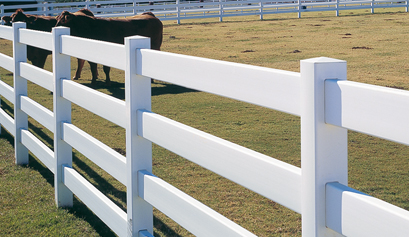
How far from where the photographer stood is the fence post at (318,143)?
52.9 inches

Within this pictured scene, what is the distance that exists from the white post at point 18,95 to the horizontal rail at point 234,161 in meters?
2.83

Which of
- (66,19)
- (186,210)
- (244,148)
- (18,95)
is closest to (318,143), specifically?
(244,148)

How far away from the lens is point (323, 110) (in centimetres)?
135

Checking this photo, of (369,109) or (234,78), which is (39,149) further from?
(369,109)

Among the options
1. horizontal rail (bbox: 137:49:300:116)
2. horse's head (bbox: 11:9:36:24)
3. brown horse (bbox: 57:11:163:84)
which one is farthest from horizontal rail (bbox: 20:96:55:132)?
horse's head (bbox: 11:9:36:24)

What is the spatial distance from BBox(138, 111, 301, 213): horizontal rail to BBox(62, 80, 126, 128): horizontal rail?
0.36m

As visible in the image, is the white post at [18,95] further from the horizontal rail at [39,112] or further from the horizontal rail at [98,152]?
the horizontal rail at [98,152]

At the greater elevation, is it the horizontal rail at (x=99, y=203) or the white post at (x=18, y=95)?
the white post at (x=18, y=95)

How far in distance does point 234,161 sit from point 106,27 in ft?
26.4

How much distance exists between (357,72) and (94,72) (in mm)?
4794

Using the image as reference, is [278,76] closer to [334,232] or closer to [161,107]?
[334,232]

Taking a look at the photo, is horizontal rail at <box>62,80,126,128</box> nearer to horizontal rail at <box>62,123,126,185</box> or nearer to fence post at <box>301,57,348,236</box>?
horizontal rail at <box>62,123,126,185</box>

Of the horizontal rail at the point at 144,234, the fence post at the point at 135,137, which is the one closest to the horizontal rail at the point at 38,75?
the fence post at the point at 135,137

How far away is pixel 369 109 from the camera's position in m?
1.22
